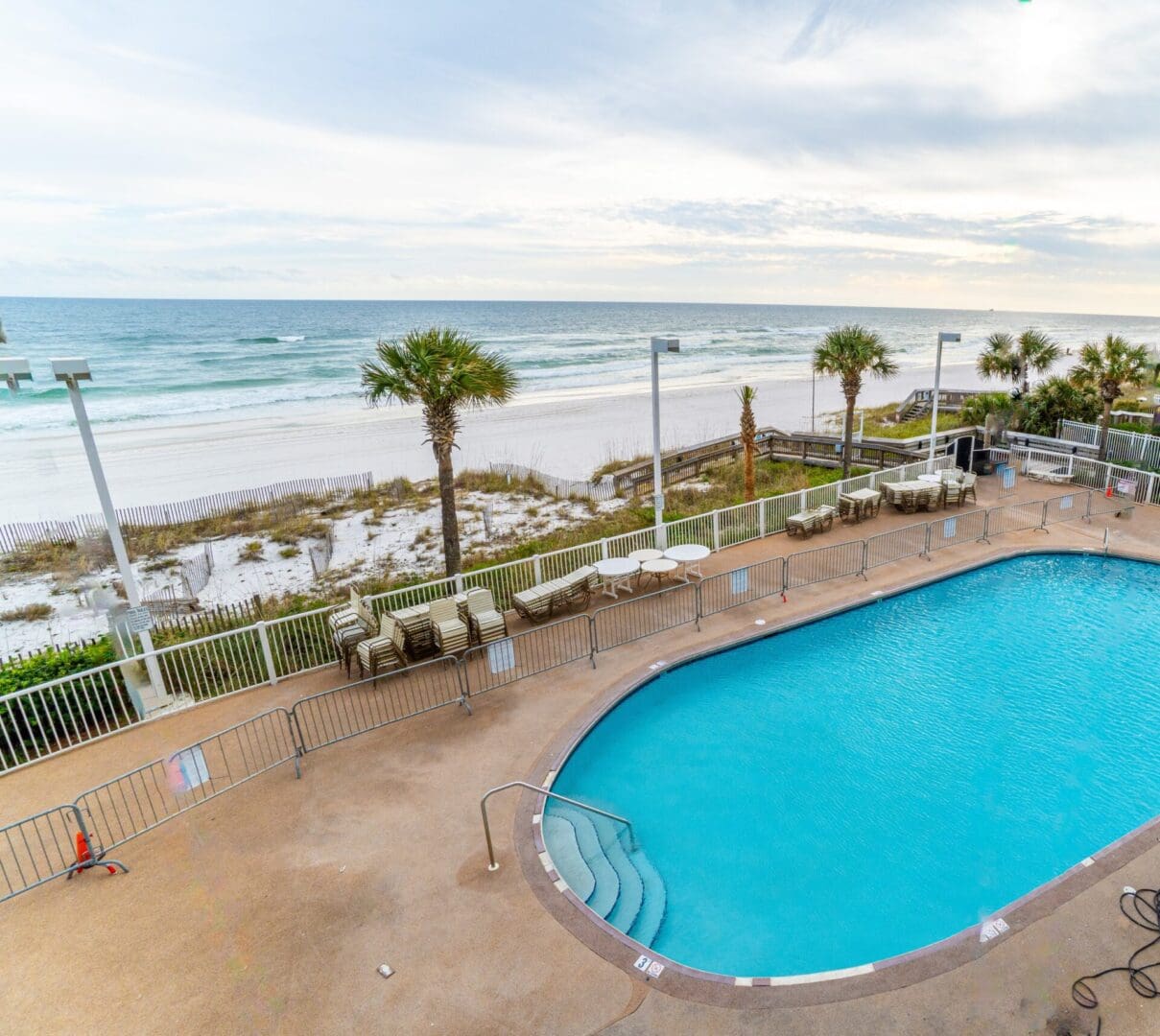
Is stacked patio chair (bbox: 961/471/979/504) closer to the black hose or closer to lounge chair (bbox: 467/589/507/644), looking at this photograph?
the black hose

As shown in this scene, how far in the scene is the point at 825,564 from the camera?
12367mm

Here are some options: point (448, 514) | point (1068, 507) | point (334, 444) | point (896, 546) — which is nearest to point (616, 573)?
point (448, 514)

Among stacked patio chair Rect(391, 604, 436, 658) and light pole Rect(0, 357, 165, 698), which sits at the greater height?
light pole Rect(0, 357, 165, 698)

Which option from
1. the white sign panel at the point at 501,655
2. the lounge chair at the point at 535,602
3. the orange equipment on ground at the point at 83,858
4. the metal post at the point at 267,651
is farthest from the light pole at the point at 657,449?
the orange equipment on ground at the point at 83,858

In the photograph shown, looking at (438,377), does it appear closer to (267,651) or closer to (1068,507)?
(267,651)

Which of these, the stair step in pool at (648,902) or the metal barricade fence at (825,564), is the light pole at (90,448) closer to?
the stair step in pool at (648,902)

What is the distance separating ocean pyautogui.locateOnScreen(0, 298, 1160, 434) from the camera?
39125 mm

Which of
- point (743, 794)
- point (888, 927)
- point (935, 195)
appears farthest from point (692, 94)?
point (888, 927)

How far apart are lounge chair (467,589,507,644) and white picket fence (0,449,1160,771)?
55 cm

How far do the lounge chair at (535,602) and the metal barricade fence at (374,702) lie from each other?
5.47 feet

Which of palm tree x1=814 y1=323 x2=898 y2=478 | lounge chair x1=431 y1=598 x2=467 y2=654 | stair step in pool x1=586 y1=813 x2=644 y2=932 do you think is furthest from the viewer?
palm tree x1=814 y1=323 x2=898 y2=478

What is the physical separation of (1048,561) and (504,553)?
1162cm

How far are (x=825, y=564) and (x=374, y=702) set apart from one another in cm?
884

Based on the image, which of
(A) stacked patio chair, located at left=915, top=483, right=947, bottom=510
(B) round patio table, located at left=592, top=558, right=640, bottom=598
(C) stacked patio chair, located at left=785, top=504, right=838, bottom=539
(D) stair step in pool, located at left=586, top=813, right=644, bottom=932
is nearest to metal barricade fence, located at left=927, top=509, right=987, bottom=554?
(A) stacked patio chair, located at left=915, top=483, right=947, bottom=510
